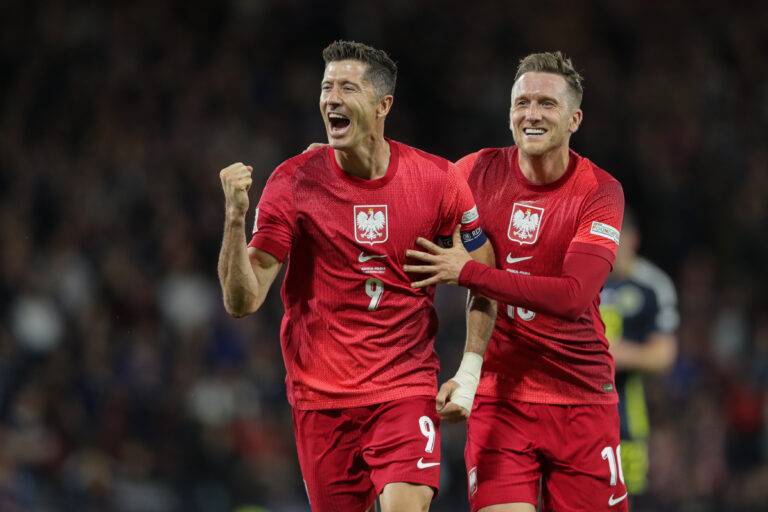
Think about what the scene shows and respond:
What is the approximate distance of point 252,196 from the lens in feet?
35.2

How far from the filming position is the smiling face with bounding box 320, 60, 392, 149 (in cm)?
456

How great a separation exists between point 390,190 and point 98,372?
16.6 ft

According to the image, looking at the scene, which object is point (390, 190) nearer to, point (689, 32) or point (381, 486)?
point (381, 486)

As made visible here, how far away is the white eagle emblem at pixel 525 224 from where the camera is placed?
4859 millimetres

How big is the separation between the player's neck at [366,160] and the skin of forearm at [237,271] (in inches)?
25.5

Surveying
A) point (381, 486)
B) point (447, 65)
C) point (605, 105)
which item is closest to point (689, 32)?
point (605, 105)

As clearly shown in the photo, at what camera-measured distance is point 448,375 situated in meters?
9.83

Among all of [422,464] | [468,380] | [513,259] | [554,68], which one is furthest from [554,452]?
[554,68]

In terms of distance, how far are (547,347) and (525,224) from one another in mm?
562

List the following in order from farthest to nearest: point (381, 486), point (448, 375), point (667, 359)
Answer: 1. point (448, 375)
2. point (667, 359)
3. point (381, 486)

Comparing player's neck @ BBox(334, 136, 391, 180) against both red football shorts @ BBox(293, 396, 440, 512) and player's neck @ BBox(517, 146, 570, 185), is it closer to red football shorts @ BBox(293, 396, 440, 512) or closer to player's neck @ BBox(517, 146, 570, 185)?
player's neck @ BBox(517, 146, 570, 185)

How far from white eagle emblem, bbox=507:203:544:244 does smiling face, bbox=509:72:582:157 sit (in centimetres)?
25

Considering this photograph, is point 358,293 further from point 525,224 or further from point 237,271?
point 525,224

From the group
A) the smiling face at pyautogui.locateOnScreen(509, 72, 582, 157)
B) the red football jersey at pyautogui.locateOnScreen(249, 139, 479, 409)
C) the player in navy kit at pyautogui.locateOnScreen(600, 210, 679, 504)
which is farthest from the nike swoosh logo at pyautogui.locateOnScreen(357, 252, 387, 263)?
the player in navy kit at pyautogui.locateOnScreen(600, 210, 679, 504)
